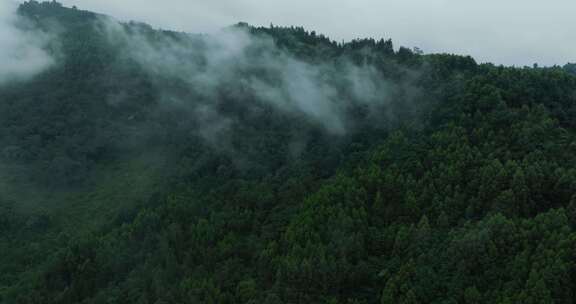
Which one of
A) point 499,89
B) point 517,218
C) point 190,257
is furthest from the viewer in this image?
point 499,89

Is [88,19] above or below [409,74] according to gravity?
above

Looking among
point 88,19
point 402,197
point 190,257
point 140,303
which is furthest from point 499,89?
point 88,19

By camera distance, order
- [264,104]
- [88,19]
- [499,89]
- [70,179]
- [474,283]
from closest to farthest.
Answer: [474,283]
[499,89]
[70,179]
[264,104]
[88,19]

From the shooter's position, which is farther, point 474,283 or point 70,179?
point 70,179

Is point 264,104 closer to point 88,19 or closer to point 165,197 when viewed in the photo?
point 165,197

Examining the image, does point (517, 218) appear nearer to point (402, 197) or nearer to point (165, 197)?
point (402, 197)

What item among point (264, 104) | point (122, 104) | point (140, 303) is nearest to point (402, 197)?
point (140, 303)

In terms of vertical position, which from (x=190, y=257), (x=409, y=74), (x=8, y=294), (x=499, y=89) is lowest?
(x=8, y=294)
